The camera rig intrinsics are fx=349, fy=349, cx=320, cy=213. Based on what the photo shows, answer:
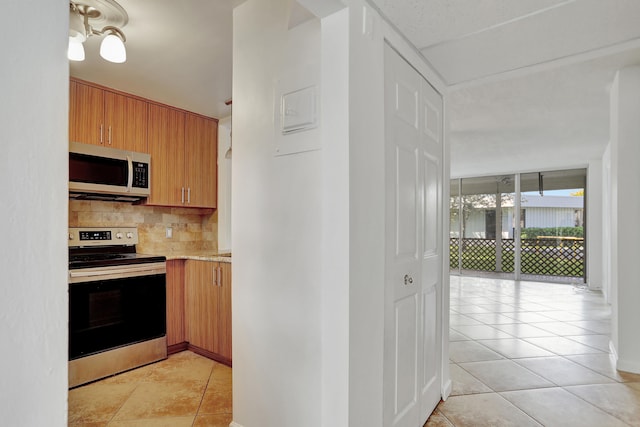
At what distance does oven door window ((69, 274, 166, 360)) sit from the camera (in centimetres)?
251

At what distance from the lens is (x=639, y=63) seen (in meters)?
2.64

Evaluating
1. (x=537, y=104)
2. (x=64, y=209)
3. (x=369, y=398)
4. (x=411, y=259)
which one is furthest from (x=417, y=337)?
(x=537, y=104)

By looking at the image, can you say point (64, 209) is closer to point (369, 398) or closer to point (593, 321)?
point (369, 398)

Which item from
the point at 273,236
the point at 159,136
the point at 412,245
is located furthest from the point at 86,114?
the point at 412,245

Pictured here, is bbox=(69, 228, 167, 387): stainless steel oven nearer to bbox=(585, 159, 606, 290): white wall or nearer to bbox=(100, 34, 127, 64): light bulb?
bbox=(100, 34, 127, 64): light bulb

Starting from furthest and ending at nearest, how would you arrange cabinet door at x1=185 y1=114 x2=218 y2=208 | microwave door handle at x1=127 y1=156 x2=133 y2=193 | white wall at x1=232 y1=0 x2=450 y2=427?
cabinet door at x1=185 y1=114 x2=218 y2=208 < microwave door handle at x1=127 y1=156 x2=133 y2=193 < white wall at x1=232 y1=0 x2=450 y2=427

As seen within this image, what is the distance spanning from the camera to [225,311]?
281cm

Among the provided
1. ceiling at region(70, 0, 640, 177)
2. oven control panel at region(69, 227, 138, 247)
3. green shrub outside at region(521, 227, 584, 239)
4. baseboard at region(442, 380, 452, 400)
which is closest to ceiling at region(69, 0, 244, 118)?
ceiling at region(70, 0, 640, 177)

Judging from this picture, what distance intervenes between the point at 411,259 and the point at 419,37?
3.68 ft

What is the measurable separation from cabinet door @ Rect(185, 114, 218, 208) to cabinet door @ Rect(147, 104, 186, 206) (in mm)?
75

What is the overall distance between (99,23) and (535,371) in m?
3.83

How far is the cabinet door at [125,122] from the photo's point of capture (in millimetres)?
3010

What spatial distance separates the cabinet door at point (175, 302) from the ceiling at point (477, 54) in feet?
5.19

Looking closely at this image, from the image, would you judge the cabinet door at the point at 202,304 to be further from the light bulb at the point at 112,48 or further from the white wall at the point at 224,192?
the light bulb at the point at 112,48
